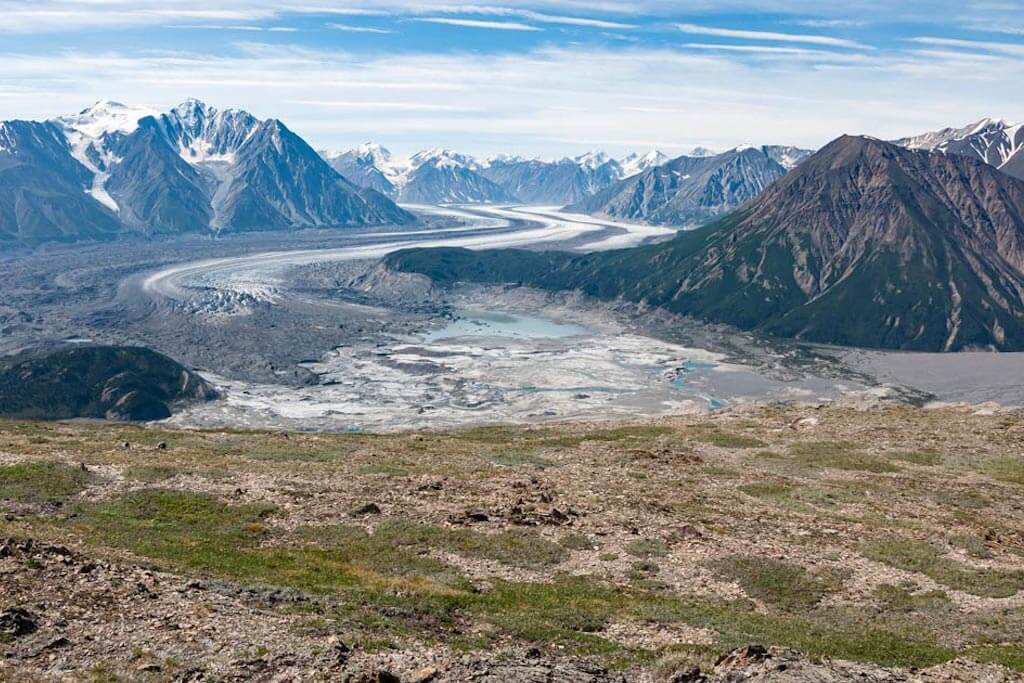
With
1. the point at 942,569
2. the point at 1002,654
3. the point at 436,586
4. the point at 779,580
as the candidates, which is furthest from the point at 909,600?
the point at 436,586

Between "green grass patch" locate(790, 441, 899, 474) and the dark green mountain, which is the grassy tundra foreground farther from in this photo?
the dark green mountain

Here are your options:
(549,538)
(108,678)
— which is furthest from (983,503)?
(108,678)

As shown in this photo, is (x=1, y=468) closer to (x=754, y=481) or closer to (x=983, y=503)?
(x=754, y=481)

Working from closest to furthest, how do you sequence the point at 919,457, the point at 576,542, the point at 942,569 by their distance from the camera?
the point at 942,569 < the point at 576,542 < the point at 919,457

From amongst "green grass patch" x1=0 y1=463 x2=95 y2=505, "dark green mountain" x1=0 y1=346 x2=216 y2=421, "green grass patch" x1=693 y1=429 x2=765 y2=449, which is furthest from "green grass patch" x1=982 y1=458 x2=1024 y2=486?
"dark green mountain" x1=0 y1=346 x2=216 y2=421

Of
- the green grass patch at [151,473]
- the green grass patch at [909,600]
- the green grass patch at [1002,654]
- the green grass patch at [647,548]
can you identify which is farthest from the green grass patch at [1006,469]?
the green grass patch at [151,473]

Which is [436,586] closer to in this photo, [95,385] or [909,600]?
[909,600]
